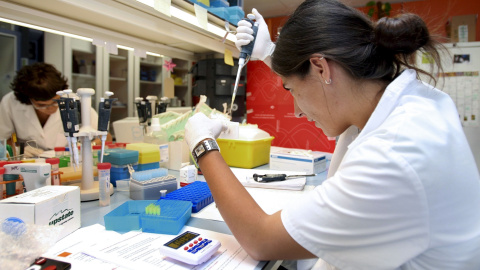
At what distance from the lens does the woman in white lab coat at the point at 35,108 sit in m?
2.11

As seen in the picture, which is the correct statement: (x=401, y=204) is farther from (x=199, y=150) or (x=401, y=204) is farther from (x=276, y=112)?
(x=276, y=112)

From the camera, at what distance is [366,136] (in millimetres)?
645

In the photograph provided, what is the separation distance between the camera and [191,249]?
27.0 inches

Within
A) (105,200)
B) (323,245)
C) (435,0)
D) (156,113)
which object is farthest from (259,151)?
(435,0)

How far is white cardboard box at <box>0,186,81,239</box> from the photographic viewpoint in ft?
2.41

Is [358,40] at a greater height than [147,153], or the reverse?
[358,40]

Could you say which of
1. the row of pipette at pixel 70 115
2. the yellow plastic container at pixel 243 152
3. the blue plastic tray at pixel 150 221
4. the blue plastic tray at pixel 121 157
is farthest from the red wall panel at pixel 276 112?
the blue plastic tray at pixel 150 221

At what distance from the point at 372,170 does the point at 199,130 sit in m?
0.52

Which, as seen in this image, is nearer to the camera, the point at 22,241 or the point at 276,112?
the point at 22,241

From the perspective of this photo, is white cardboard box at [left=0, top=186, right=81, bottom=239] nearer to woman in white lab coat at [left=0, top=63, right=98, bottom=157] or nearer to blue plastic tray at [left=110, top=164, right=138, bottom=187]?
blue plastic tray at [left=110, top=164, right=138, bottom=187]

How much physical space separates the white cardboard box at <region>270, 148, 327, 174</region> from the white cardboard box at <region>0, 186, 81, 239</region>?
1008mm

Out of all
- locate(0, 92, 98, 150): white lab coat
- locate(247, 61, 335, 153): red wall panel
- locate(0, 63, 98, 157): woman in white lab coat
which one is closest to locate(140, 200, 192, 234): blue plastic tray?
locate(0, 63, 98, 157): woman in white lab coat

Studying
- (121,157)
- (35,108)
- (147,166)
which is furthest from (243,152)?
(35,108)

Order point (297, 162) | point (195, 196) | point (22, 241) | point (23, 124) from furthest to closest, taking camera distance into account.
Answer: point (23, 124) < point (297, 162) < point (195, 196) < point (22, 241)
